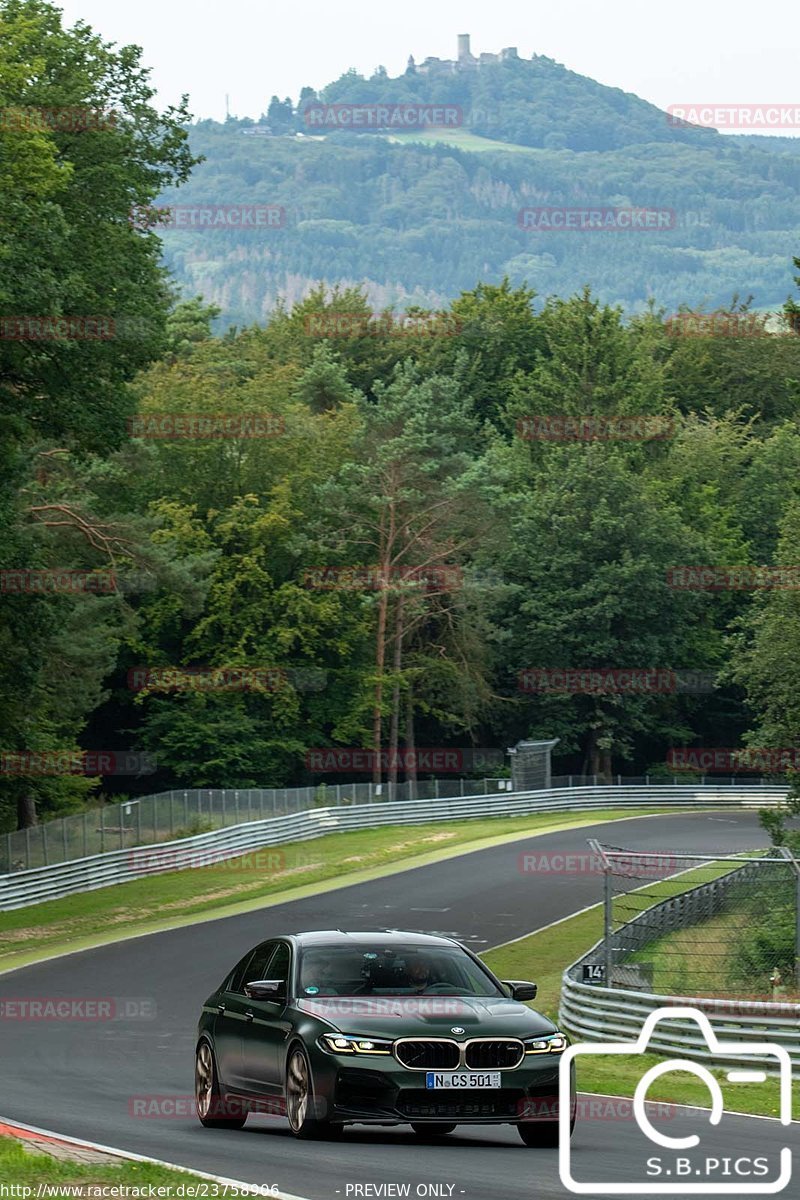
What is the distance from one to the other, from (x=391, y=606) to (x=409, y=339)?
3613cm

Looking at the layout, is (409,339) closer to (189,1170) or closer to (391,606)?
(391,606)

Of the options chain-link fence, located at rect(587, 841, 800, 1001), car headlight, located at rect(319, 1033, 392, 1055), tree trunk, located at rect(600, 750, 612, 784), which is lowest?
tree trunk, located at rect(600, 750, 612, 784)

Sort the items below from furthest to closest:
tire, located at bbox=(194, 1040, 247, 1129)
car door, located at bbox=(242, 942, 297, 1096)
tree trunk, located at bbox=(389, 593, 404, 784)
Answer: tree trunk, located at bbox=(389, 593, 404, 784), tire, located at bbox=(194, 1040, 247, 1129), car door, located at bbox=(242, 942, 297, 1096)

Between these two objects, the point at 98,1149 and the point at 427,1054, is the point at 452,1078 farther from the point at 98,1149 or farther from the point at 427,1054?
the point at 98,1149

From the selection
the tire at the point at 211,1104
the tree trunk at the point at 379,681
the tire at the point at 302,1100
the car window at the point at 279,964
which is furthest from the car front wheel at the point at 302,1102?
the tree trunk at the point at 379,681

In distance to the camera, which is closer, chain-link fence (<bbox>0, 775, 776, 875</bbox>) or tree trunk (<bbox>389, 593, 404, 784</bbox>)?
chain-link fence (<bbox>0, 775, 776, 875</bbox>)

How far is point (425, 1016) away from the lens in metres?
12.9

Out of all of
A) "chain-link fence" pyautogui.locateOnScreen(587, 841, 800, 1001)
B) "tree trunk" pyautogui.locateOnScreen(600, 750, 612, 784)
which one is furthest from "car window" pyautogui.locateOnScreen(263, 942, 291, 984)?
"tree trunk" pyautogui.locateOnScreen(600, 750, 612, 784)

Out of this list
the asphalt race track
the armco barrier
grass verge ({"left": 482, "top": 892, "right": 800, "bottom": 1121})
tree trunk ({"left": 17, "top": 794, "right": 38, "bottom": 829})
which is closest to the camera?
the asphalt race track

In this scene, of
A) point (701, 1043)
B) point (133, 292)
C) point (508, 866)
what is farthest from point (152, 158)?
point (701, 1043)

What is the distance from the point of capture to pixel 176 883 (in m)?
48.6

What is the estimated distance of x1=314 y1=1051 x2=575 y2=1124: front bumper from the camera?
1239cm

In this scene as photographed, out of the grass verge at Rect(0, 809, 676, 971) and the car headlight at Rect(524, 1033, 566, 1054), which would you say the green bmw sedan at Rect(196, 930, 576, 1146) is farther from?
the grass verge at Rect(0, 809, 676, 971)

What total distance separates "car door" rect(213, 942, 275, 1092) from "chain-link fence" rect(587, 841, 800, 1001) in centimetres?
599
